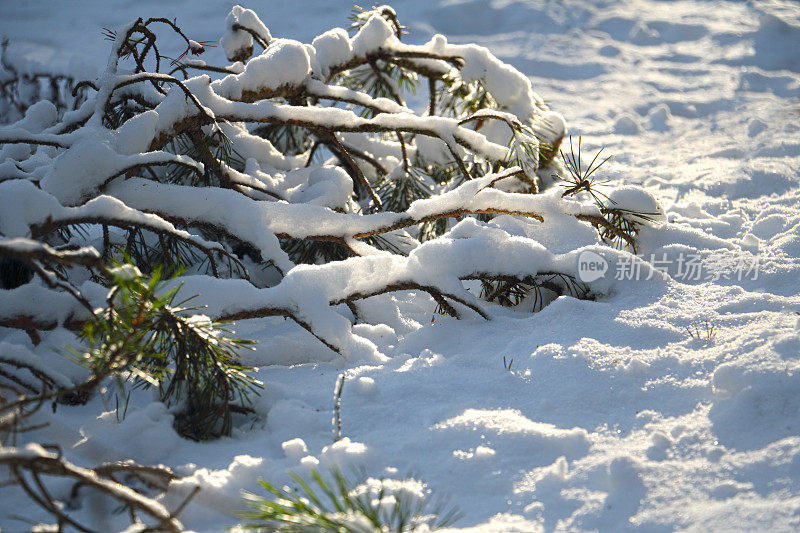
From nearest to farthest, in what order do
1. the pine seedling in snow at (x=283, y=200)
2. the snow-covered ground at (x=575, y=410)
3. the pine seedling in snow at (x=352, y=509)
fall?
the pine seedling in snow at (x=352, y=509), the snow-covered ground at (x=575, y=410), the pine seedling in snow at (x=283, y=200)

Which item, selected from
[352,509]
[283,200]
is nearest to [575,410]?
[352,509]

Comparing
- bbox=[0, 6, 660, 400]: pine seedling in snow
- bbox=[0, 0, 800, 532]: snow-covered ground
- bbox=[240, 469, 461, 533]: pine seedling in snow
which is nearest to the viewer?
bbox=[240, 469, 461, 533]: pine seedling in snow

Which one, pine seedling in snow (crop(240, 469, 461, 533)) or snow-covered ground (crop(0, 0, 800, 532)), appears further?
snow-covered ground (crop(0, 0, 800, 532))

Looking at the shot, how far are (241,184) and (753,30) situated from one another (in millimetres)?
5736

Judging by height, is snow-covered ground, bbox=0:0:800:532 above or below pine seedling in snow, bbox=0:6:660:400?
below

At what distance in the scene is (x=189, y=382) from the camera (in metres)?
1.50

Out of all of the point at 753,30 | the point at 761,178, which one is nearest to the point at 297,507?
the point at 761,178

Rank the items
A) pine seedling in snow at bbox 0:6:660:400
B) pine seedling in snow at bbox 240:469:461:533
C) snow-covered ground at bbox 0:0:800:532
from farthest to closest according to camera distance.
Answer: pine seedling in snow at bbox 0:6:660:400, snow-covered ground at bbox 0:0:800:532, pine seedling in snow at bbox 240:469:461:533

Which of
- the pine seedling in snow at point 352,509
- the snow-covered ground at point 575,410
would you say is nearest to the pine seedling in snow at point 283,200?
the snow-covered ground at point 575,410

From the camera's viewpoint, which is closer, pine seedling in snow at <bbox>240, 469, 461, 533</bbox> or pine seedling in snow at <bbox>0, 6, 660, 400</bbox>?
pine seedling in snow at <bbox>240, 469, 461, 533</bbox>

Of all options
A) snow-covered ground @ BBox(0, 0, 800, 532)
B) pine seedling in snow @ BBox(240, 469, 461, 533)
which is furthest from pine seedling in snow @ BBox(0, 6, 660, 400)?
pine seedling in snow @ BBox(240, 469, 461, 533)

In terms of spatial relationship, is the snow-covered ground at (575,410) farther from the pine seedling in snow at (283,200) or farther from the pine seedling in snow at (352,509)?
the pine seedling in snow at (283,200)

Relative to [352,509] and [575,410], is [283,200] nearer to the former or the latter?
[575,410]

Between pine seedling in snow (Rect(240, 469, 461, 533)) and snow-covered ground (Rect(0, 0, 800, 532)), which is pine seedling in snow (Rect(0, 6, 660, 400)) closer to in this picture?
snow-covered ground (Rect(0, 0, 800, 532))
